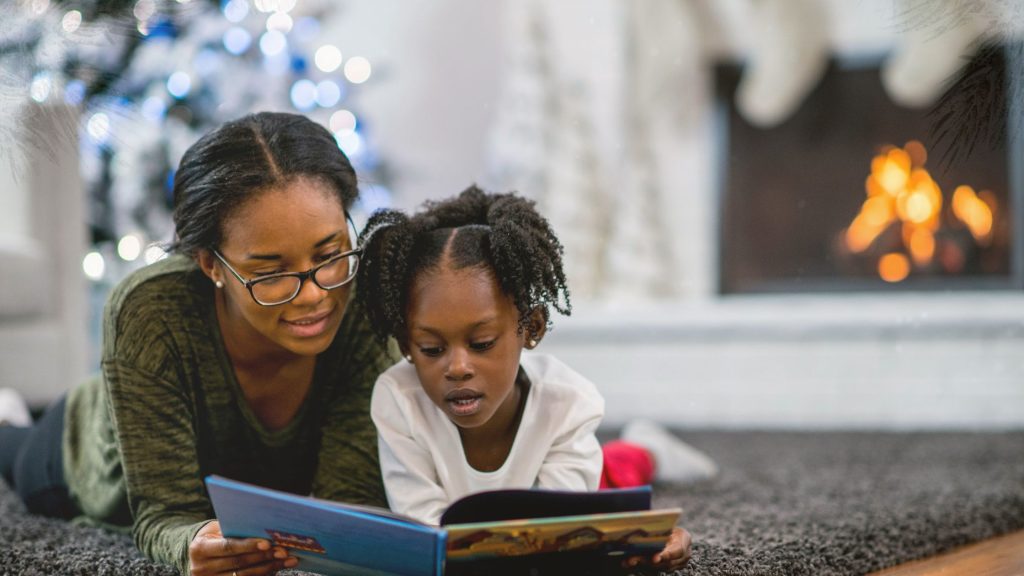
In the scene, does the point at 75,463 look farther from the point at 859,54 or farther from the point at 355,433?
the point at 859,54

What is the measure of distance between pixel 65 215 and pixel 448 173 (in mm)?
1133

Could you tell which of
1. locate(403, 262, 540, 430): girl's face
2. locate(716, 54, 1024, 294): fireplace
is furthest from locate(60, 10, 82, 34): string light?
locate(716, 54, 1024, 294): fireplace

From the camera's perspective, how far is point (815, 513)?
1343mm

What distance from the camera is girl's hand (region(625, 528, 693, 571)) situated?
0.87 metres

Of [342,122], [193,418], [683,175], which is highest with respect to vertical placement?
[342,122]

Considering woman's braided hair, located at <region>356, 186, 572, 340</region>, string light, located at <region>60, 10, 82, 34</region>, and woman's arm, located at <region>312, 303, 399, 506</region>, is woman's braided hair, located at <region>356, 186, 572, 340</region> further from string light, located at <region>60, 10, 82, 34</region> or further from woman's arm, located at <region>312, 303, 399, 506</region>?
string light, located at <region>60, 10, 82, 34</region>

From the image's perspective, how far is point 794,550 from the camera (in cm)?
109

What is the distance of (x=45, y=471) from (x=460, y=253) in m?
0.73

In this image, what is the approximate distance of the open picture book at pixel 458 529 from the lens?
2.45ft

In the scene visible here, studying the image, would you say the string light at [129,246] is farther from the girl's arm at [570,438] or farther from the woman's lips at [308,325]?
the girl's arm at [570,438]

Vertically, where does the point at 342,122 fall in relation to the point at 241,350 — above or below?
above

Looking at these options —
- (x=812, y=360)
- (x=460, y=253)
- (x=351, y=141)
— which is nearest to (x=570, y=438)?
(x=460, y=253)

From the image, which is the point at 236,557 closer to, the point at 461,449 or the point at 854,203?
the point at 461,449

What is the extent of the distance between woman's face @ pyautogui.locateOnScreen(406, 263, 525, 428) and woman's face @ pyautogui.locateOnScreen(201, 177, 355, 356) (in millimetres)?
100
